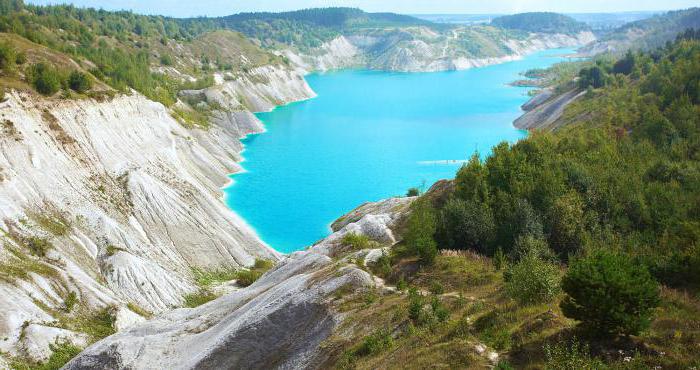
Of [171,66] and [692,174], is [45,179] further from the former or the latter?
[171,66]

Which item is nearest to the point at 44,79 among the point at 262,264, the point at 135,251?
the point at 135,251

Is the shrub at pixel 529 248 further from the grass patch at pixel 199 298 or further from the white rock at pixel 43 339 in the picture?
the white rock at pixel 43 339

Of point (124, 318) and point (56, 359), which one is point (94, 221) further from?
point (56, 359)

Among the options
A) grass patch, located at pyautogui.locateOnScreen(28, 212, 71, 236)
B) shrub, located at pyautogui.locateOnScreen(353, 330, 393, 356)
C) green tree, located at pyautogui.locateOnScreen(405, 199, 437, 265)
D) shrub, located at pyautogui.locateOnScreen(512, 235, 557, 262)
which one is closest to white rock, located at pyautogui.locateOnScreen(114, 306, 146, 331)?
grass patch, located at pyautogui.locateOnScreen(28, 212, 71, 236)

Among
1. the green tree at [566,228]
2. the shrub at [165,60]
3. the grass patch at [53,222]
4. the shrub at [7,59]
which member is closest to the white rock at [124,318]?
the grass patch at [53,222]

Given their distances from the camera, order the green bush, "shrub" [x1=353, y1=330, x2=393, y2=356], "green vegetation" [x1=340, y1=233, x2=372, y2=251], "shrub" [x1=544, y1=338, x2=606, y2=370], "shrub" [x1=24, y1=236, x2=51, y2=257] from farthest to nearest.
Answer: the green bush → "shrub" [x1=24, y1=236, x2=51, y2=257] → "green vegetation" [x1=340, y1=233, x2=372, y2=251] → "shrub" [x1=353, y1=330, x2=393, y2=356] → "shrub" [x1=544, y1=338, x2=606, y2=370]

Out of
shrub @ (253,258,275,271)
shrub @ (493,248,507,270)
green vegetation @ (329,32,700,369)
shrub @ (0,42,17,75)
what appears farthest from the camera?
shrub @ (0,42,17,75)

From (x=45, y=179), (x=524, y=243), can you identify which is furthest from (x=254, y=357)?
(x=45, y=179)

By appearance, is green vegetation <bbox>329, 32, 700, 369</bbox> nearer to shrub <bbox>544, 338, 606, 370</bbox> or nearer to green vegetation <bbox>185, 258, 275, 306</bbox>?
shrub <bbox>544, 338, 606, 370</bbox>
